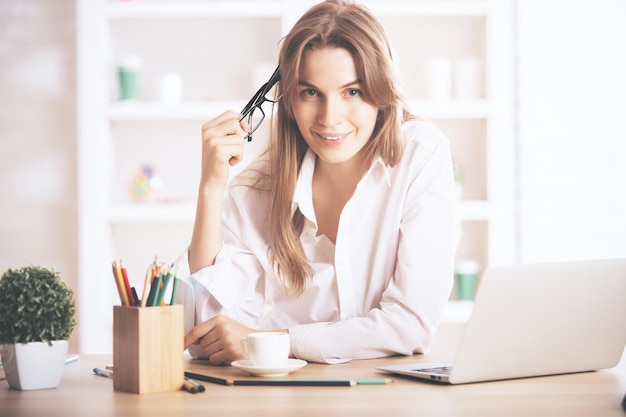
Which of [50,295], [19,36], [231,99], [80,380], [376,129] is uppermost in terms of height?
[19,36]

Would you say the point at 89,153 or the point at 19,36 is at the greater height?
the point at 19,36

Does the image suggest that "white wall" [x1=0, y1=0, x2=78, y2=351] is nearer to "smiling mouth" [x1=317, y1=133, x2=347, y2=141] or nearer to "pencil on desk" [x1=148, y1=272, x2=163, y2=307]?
"smiling mouth" [x1=317, y1=133, x2=347, y2=141]

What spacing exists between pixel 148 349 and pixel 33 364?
0.17 metres

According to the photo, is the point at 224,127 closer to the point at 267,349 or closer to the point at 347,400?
the point at 267,349

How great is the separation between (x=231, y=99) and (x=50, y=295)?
8.48 ft

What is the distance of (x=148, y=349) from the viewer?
110 centimetres

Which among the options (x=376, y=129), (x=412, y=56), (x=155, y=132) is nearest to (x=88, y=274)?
(x=155, y=132)

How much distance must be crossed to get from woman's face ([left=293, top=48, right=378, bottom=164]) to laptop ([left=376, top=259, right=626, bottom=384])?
0.56 meters

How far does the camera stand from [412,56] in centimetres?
364

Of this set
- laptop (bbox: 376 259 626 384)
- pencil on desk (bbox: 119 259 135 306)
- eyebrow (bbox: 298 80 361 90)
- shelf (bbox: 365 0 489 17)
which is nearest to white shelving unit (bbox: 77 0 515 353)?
shelf (bbox: 365 0 489 17)

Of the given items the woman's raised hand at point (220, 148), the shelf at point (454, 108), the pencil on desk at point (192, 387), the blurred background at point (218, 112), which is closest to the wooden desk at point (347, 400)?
the pencil on desk at point (192, 387)

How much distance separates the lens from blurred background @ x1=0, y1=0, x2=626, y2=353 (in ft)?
11.1

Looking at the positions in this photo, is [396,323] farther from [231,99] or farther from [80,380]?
[231,99]

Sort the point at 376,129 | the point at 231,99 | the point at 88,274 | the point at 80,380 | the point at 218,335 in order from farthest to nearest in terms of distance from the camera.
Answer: the point at 231,99 < the point at 88,274 < the point at 376,129 < the point at 218,335 < the point at 80,380
